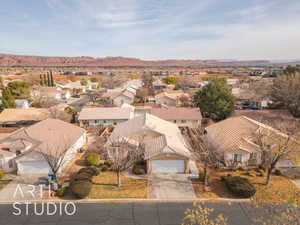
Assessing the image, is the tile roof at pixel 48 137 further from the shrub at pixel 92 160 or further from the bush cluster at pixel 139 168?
the bush cluster at pixel 139 168

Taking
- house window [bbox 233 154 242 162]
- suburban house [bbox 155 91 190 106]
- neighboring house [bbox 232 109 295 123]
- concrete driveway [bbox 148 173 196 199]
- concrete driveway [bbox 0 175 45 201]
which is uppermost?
suburban house [bbox 155 91 190 106]

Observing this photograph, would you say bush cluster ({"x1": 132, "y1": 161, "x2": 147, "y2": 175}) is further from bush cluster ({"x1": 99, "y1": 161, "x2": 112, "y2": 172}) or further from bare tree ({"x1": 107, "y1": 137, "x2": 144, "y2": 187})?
bush cluster ({"x1": 99, "y1": 161, "x2": 112, "y2": 172})

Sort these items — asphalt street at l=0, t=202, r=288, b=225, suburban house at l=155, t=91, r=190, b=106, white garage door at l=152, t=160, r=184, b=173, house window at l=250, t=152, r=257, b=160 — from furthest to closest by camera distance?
1. suburban house at l=155, t=91, r=190, b=106
2. house window at l=250, t=152, r=257, b=160
3. white garage door at l=152, t=160, r=184, b=173
4. asphalt street at l=0, t=202, r=288, b=225

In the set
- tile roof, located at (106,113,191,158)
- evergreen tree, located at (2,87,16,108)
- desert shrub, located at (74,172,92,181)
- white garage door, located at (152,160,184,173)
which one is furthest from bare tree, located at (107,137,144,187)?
evergreen tree, located at (2,87,16,108)

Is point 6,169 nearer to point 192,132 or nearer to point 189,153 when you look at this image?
point 189,153

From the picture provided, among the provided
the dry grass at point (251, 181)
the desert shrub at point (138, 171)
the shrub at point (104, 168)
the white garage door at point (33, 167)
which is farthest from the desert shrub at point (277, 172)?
the white garage door at point (33, 167)

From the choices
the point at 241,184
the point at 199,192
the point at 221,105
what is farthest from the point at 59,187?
the point at 221,105
